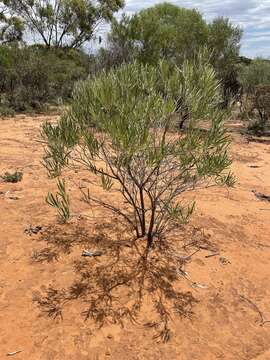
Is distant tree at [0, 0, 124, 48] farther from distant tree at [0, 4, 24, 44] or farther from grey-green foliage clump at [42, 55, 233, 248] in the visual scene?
grey-green foliage clump at [42, 55, 233, 248]

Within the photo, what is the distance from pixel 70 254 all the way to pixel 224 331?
1825 millimetres

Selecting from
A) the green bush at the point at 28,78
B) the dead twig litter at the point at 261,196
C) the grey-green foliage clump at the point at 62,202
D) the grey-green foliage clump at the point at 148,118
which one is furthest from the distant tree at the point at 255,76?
the grey-green foliage clump at the point at 62,202

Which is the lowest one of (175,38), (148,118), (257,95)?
(257,95)

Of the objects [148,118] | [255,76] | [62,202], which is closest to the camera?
[148,118]

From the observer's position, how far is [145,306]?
3.73 metres

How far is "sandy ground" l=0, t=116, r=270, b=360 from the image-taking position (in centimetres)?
325

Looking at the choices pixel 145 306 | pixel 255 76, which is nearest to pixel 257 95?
pixel 255 76

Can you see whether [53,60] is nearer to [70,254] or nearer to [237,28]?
[237,28]

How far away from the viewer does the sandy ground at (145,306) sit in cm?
325

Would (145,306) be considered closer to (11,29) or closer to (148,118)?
(148,118)

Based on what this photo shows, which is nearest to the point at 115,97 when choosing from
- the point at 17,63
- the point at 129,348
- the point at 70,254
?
the point at 70,254

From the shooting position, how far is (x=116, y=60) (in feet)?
75.9

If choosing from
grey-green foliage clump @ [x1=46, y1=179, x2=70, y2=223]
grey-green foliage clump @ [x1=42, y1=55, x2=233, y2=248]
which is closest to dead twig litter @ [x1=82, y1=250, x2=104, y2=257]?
grey-green foliage clump @ [x1=46, y1=179, x2=70, y2=223]

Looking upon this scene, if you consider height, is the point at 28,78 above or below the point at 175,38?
below
